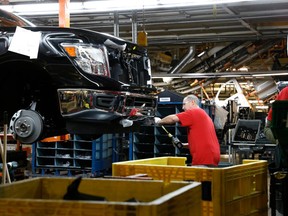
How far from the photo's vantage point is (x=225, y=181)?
347 cm

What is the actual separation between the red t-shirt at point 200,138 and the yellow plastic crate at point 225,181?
1148 millimetres

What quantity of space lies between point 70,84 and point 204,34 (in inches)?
304

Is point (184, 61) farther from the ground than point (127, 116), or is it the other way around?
point (184, 61)

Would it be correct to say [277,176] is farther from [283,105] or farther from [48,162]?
[48,162]

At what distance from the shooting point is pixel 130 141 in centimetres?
1058

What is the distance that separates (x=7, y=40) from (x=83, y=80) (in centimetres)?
87

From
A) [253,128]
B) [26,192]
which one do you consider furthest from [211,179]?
[253,128]

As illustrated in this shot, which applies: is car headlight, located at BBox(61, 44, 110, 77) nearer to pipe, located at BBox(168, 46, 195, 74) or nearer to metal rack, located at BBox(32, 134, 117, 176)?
metal rack, located at BBox(32, 134, 117, 176)

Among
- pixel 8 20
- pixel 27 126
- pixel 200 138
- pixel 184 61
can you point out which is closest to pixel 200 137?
pixel 200 138

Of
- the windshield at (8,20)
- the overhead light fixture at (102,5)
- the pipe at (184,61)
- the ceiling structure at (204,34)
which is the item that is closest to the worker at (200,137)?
the windshield at (8,20)

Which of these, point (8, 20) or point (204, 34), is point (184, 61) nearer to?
point (204, 34)

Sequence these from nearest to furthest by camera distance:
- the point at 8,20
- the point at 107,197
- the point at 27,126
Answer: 1. the point at 107,197
2. the point at 27,126
3. the point at 8,20

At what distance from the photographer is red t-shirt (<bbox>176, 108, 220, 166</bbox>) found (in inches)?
208

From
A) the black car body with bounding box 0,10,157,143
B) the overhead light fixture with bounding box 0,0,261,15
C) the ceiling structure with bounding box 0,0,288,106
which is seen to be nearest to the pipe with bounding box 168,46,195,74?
the ceiling structure with bounding box 0,0,288,106
